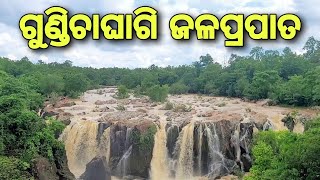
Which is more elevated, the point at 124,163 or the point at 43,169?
the point at 43,169

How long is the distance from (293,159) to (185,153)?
10.9m

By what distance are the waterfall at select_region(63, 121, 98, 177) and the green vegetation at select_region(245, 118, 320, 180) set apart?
1165cm

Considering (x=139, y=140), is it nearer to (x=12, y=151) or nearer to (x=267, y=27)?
(x=12, y=151)

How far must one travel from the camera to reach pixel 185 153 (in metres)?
21.9

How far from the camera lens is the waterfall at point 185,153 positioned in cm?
2152

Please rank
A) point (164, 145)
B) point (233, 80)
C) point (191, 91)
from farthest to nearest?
point (191, 91) → point (233, 80) → point (164, 145)

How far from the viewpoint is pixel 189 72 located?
49344 millimetres

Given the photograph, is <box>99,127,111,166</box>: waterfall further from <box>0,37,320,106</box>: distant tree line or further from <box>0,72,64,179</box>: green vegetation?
<box>0,37,320,106</box>: distant tree line

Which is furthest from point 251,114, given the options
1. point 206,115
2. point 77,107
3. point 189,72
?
point 189,72

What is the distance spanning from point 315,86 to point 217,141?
36.3 ft

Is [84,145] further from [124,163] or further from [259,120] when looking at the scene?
[259,120]

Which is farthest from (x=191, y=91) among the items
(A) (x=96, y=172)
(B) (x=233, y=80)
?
(A) (x=96, y=172)

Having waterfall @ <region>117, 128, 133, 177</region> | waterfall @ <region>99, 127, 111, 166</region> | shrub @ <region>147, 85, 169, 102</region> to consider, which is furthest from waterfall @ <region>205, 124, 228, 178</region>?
shrub @ <region>147, 85, 169, 102</region>

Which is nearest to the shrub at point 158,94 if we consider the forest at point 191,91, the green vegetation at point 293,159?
the forest at point 191,91
